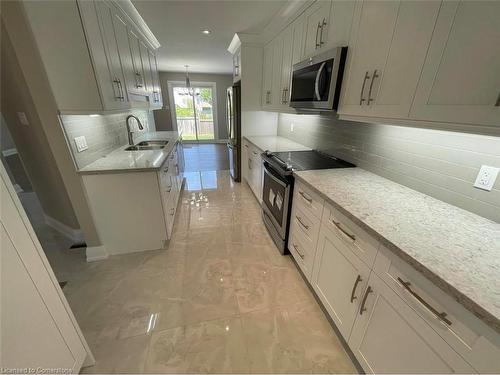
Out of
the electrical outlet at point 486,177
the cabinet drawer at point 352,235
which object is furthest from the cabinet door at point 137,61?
the electrical outlet at point 486,177

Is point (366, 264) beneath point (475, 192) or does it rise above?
beneath

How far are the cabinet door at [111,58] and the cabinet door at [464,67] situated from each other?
222 centimetres

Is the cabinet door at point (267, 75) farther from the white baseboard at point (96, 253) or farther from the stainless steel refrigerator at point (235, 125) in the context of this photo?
the white baseboard at point (96, 253)

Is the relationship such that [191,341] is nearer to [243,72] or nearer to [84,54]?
[84,54]

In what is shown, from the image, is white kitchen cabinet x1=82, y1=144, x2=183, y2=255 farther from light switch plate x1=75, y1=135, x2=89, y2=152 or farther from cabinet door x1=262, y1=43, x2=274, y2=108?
cabinet door x1=262, y1=43, x2=274, y2=108

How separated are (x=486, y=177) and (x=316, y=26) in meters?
1.70

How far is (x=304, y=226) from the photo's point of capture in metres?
1.63

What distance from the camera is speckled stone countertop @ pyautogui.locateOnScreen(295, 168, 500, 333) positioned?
64 cm

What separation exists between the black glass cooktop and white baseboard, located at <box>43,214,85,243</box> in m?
2.31

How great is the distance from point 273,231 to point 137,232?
1415 mm

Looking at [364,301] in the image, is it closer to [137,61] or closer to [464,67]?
[464,67]

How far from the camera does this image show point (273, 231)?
224 cm

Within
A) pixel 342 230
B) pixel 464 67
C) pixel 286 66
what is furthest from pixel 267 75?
pixel 342 230

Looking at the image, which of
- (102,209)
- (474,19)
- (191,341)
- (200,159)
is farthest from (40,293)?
(200,159)
